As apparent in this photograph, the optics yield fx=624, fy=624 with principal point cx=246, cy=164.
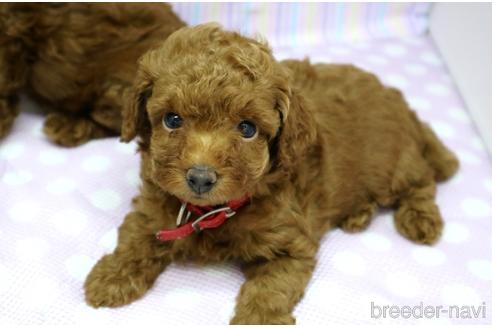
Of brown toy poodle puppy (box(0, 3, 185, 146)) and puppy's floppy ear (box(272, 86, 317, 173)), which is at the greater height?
puppy's floppy ear (box(272, 86, 317, 173))

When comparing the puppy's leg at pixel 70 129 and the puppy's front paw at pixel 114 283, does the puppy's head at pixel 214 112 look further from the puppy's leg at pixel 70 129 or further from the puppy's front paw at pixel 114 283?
the puppy's leg at pixel 70 129

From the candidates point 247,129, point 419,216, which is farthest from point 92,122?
point 419,216

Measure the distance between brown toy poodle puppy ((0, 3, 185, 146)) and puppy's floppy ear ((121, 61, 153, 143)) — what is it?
83cm

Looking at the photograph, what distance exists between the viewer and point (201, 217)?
8.39 feet

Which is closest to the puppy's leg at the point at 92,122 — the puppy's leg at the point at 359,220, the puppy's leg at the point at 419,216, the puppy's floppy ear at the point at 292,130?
the puppy's floppy ear at the point at 292,130

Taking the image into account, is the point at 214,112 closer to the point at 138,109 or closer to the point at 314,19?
the point at 138,109

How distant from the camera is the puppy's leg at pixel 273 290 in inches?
97.8

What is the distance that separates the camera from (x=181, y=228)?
258 cm

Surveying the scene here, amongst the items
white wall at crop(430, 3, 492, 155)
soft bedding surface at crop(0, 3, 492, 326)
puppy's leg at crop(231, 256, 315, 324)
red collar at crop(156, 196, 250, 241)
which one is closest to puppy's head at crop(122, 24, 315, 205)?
red collar at crop(156, 196, 250, 241)

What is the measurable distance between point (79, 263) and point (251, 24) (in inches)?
94.7

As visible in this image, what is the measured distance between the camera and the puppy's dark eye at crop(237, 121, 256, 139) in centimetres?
229

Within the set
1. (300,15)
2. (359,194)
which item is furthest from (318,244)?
(300,15)

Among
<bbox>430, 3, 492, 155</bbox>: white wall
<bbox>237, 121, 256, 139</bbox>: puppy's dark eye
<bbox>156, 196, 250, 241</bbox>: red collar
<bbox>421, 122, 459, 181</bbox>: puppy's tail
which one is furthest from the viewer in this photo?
<bbox>430, 3, 492, 155</bbox>: white wall

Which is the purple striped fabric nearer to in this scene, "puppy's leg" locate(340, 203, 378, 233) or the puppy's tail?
the puppy's tail
